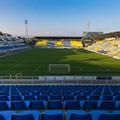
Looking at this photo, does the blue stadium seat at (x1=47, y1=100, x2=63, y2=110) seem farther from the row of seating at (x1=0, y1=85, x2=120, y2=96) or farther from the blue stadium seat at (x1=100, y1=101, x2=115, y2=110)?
the row of seating at (x1=0, y1=85, x2=120, y2=96)

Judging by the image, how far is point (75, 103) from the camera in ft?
28.0

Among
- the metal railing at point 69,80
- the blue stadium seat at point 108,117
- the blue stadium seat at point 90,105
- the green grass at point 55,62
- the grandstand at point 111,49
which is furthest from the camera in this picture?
the grandstand at point 111,49

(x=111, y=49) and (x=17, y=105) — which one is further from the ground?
(x=17, y=105)

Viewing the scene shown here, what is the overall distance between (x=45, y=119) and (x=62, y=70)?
103 ft

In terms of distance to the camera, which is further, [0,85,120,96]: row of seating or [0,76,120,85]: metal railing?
[0,76,120,85]: metal railing

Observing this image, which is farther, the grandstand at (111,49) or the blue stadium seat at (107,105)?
the grandstand at (111,49)

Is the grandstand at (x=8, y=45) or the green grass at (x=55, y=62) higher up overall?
the green grass at (x=55, y=62)

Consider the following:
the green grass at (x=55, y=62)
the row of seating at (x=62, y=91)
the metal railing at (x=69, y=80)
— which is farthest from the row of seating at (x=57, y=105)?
the green grass at (x=55, y=62)

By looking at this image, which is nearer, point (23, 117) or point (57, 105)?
point (23, 117)

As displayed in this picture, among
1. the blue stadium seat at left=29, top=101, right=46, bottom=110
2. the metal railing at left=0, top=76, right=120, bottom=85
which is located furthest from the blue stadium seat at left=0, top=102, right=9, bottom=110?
the metal railing at left=0, top=76, right=120, bottom=85

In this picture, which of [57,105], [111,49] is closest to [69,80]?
[57,105]

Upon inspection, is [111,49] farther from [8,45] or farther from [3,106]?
[3,106]

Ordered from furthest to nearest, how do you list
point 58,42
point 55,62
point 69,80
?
point 58,42 → point 55,62 → point 69,80

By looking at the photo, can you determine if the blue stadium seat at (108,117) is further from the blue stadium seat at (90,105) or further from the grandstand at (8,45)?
the grandstand at (8,45)
